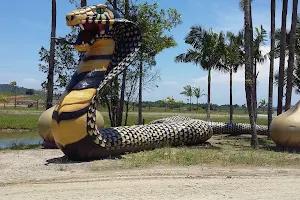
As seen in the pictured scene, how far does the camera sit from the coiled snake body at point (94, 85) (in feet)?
28.8

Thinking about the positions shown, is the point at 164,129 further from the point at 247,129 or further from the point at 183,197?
the point at 247,129

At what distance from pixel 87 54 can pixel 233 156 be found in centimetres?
413

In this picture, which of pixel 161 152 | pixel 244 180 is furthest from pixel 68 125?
pixel 244 180

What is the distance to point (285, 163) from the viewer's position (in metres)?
9.16

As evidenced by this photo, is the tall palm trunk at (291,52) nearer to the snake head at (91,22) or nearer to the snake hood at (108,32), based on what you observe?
the snake hood at (108,32)

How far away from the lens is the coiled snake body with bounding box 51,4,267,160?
8773 mm

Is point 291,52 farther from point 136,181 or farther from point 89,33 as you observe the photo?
point 136,181

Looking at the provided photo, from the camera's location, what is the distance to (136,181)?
6863 millimetres

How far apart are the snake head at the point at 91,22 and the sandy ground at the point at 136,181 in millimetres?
2703

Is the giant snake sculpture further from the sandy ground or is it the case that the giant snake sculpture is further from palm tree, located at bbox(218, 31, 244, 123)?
palm tree, located at bbox(218, 31, 244, 123)

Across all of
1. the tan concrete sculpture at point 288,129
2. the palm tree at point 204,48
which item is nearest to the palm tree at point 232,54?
the palm tree at point 204,48

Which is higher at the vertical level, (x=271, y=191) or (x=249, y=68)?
(x=249, y=68)

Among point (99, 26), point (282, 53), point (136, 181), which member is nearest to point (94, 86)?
point (99, 26)

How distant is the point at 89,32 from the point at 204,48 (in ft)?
54.6
